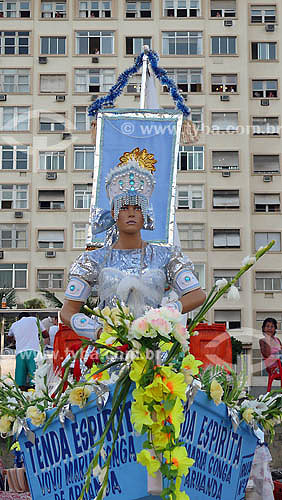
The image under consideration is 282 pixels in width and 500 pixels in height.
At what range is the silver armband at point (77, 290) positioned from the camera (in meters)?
4.38

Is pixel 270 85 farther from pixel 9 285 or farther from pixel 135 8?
pixel 9 285

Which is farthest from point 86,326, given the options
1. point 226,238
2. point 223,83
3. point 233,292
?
point 223,83

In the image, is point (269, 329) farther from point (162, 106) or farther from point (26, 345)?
point (162, 106)

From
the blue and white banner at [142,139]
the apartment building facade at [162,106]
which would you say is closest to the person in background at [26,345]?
the blue and white banner at [142,139]

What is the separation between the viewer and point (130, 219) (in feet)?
14.7

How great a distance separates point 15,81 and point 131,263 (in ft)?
117

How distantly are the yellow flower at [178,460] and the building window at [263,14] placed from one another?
3823 centimetres

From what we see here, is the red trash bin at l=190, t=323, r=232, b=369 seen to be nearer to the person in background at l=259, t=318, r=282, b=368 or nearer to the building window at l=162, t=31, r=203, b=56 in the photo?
the person in background at l=259, t=318, r=282, b=368

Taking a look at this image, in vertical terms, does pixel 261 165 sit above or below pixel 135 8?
below

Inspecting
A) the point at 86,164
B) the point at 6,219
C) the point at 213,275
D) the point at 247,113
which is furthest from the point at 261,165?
the point at 6,219

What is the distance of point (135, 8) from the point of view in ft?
129

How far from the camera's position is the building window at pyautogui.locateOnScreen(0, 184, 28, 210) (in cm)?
3775

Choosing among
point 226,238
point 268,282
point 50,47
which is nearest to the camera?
point 268,282

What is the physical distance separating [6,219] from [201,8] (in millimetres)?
13249
